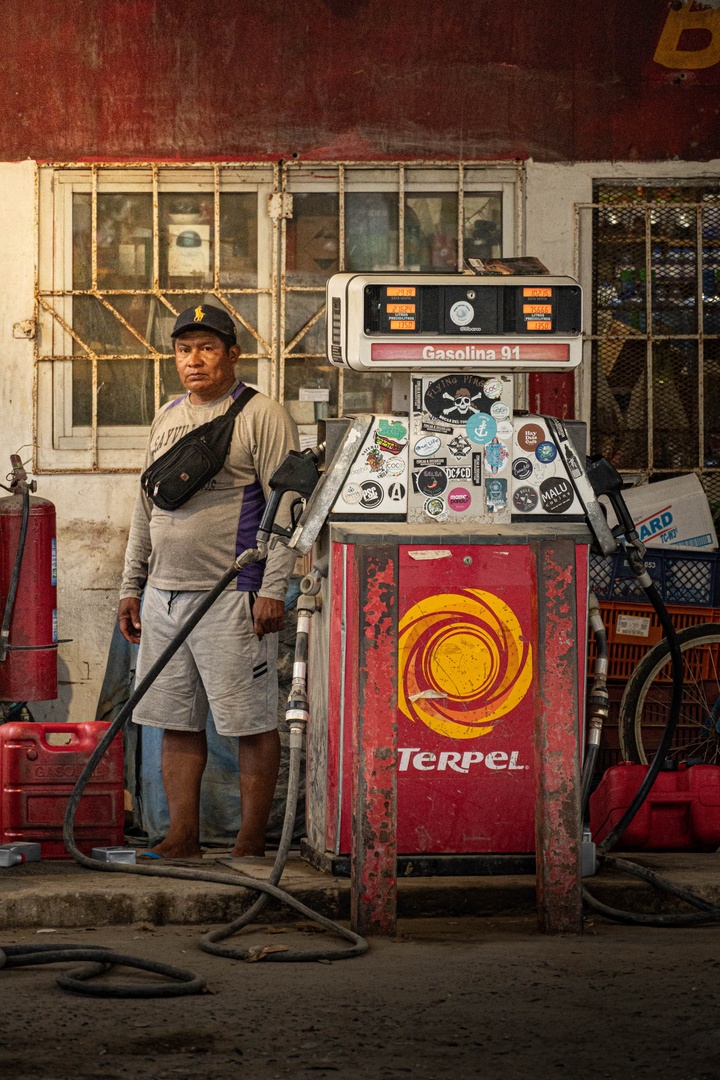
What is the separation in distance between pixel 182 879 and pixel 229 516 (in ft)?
4.63

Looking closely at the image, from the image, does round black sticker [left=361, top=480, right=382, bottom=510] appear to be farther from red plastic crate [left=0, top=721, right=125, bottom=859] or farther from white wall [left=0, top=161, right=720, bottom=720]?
white wall [left=0, top=161, right=720, bottom=720]

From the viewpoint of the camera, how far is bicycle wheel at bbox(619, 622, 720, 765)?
259 inches

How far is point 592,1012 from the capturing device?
3596 mm

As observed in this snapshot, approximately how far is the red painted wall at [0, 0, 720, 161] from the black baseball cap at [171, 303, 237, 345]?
2.40 meters

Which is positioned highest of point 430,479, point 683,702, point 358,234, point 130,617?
point 358,234

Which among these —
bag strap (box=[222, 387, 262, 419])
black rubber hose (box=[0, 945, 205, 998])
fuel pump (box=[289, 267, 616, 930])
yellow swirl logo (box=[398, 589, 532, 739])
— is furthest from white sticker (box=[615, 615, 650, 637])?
black rubber hose (box=[0, 945, 205, 998])

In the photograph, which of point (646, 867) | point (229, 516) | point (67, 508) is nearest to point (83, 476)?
point (67, 508)

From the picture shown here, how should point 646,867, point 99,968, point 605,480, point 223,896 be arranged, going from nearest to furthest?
point 99,968 < point 223,896 < point 605,480 < point 646,867

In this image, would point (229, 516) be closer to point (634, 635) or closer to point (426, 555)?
point (426, 555)

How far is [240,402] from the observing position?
5.54m

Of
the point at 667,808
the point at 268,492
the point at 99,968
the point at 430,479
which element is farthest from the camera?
the point at 667,808

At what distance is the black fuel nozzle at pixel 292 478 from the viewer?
493 cm

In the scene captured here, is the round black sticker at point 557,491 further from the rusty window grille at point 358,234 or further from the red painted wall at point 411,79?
the red painted wall at point 411,79

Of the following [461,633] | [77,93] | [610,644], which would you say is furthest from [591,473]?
[77,93]
